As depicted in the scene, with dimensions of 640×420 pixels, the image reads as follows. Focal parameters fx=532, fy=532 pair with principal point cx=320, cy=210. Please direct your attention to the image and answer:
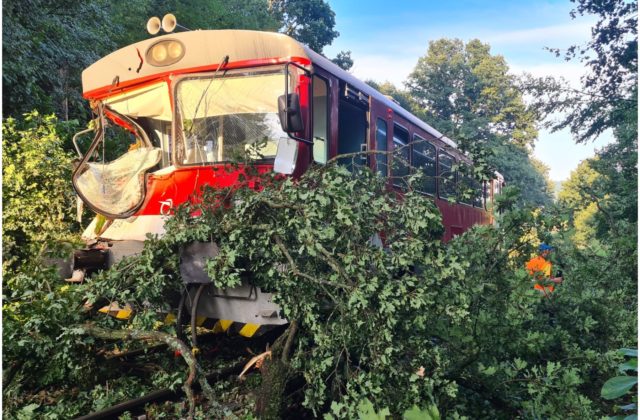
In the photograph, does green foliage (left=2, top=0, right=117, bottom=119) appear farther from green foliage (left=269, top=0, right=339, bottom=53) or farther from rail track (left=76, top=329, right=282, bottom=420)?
green foliage (left=269, top=0, right=339, bottom=53)

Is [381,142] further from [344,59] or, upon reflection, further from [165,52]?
[344,59]

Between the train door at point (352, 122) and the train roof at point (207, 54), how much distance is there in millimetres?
291

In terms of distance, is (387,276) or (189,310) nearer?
(387,276)

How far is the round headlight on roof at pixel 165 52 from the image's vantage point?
5.57 metres

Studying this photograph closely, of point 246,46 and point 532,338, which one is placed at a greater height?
point 246,46

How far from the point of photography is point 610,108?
514 inches

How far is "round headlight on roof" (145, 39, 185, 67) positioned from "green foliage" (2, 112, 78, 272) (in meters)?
2.90

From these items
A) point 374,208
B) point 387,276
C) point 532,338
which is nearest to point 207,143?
point 374,208

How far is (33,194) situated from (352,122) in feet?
15.6

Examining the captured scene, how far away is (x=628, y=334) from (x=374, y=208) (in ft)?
11.9

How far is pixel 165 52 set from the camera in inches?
223

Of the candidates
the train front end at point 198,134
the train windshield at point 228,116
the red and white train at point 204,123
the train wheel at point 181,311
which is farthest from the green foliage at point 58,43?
the train wheel at point 181,311

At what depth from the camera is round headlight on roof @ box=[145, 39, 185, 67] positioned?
557cm

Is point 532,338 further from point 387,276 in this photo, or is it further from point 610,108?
point 610,108
